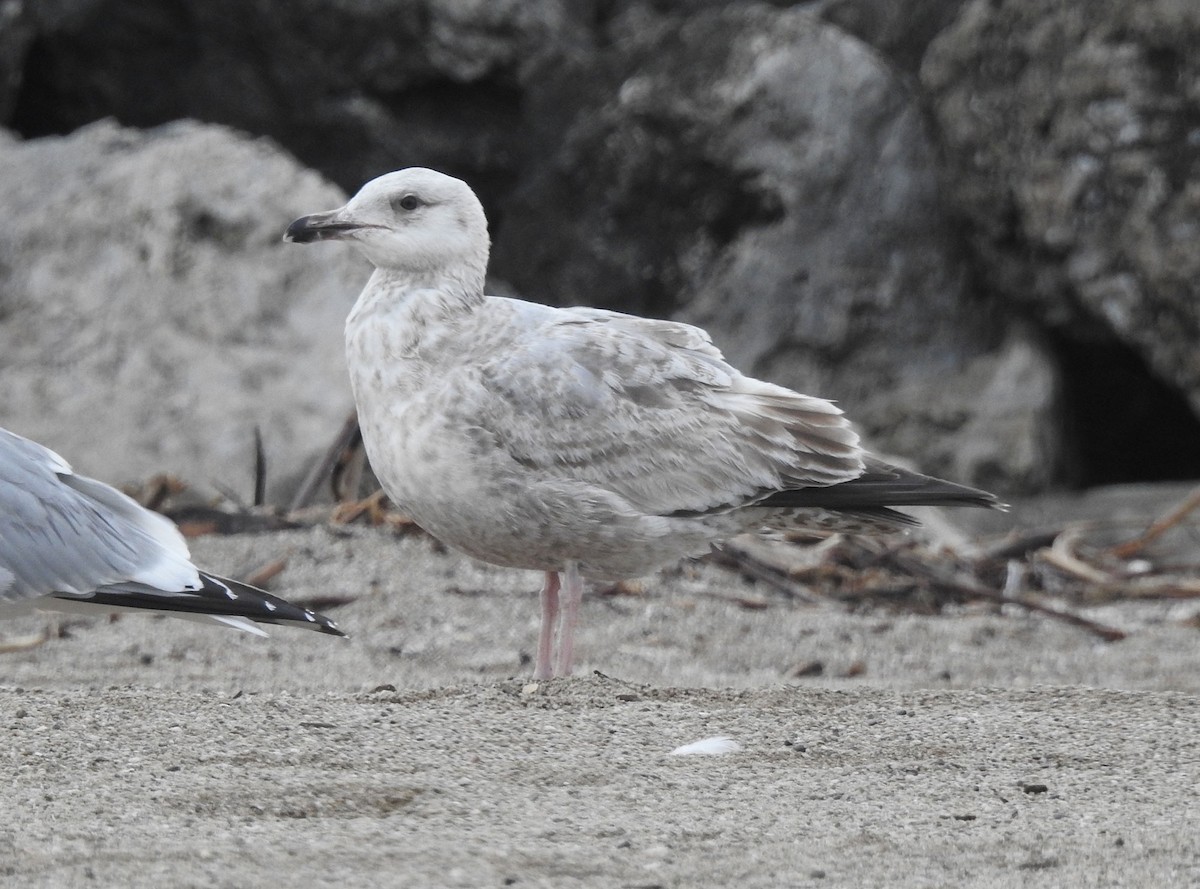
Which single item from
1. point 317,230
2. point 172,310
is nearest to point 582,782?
point 317,230

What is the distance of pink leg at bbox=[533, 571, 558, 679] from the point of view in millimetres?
4227

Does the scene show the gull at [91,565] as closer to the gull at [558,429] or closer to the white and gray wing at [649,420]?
the gull at [558,429]

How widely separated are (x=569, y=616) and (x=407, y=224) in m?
1.06

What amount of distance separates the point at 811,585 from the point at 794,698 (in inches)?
110

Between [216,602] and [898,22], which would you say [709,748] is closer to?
[216,602]

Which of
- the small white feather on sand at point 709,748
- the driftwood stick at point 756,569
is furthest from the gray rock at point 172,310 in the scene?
the small white feather on sand at point 709,748

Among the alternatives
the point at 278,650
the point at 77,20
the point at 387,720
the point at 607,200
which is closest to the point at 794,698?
the point at 387,720

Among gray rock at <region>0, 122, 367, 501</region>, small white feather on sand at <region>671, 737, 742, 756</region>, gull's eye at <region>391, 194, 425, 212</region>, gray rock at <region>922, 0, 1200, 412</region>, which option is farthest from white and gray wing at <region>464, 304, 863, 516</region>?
gray rock at <region>922, 0, 1200, 412</region>

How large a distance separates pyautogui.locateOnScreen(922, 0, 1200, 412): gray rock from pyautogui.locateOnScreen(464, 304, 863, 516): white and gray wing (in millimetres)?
4488

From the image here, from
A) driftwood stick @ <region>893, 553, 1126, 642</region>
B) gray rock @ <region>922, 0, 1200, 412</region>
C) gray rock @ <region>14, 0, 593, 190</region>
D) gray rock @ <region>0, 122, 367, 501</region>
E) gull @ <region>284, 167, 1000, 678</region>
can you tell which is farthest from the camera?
gray rock @ <region>14, 0, 593, 190</region>

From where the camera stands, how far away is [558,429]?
13.7 ft

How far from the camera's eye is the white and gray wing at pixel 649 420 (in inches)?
163

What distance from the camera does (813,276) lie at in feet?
30.6

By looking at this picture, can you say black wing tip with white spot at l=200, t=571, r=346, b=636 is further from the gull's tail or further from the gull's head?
the gull's tail
